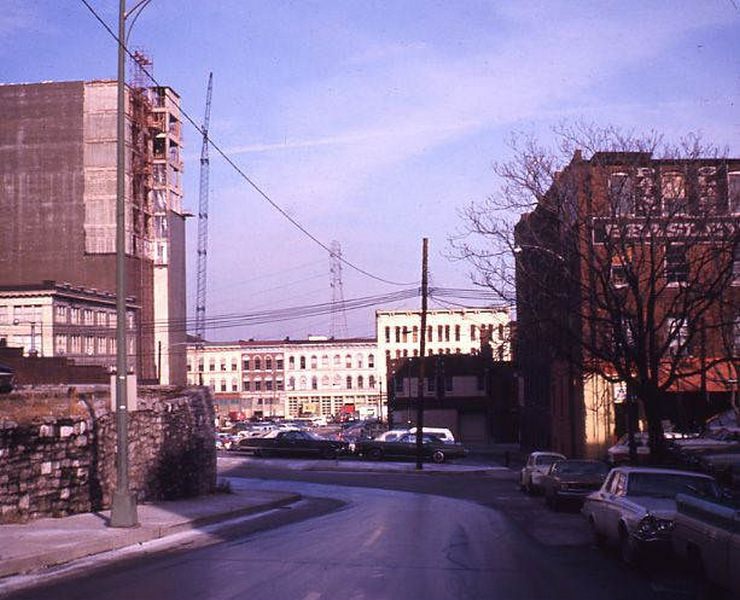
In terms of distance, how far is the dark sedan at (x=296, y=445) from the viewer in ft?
187

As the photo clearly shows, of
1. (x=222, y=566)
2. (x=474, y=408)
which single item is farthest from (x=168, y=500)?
(x=474, y=408)

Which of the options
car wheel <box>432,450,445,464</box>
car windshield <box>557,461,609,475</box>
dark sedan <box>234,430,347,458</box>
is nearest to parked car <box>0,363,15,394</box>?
car windshield <box>557,461,609,475</box>

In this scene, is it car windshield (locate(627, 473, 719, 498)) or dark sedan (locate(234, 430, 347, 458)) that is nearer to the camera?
car windshield (locate(627, 473, 719, 498))

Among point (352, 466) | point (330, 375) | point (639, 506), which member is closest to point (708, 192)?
point (639, 506)

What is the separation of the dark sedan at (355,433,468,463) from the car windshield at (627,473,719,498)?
131ft

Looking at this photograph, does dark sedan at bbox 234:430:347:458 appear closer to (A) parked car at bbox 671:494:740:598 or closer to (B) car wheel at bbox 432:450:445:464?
(B) car wheel at bbox 432:450:445:464

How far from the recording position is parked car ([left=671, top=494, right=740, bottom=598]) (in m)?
10.1

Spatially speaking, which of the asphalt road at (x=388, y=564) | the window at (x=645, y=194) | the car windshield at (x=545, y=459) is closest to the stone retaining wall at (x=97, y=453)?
the asphalt road at (x=388, y=564)

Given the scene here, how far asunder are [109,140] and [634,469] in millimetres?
79132

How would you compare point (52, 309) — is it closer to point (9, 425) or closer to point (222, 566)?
point (9, 425)

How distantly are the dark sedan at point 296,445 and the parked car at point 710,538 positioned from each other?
45.0m

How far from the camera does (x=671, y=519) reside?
13.8 m

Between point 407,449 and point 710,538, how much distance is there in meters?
45.3

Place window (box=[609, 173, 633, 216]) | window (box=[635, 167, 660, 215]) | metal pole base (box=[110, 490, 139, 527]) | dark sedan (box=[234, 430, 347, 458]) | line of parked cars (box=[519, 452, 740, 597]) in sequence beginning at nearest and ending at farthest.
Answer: line of parked cars (box=[519, 452, 740, 597]), metal pole base (box=[110, 490, 139, 527]), window (box=[635, 167, 660, 215]), window (box=[609, 173, 633, 216]), dark sedan (box=[234, 430, 347, 458])
